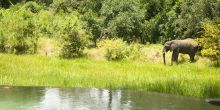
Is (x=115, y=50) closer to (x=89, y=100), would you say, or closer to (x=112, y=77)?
(x=112, y=77)

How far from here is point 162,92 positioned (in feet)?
57.4

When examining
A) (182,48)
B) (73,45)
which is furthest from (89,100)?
(73,45)

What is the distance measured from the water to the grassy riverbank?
441 mm

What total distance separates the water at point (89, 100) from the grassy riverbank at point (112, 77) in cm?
44

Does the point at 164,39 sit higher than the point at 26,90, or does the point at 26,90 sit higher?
the point at 164,39

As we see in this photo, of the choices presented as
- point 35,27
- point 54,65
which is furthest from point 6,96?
point 35,27

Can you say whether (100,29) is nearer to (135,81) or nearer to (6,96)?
(135,81)

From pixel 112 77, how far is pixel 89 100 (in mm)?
4010

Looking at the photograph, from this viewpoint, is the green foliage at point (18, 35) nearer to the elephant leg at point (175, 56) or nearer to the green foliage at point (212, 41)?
the elephant leg at point (175, 56)

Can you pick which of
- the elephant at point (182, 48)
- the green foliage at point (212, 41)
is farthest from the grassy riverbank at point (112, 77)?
the elephant at point (182, 48)

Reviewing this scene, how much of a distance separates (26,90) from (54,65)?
19.0 ft

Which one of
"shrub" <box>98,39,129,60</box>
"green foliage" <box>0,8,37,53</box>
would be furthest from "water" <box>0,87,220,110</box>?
"green foliage" <box>0,8,37,53</box>

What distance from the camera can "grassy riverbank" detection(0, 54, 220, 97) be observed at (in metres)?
17.3

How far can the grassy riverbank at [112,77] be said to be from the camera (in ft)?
56.9
